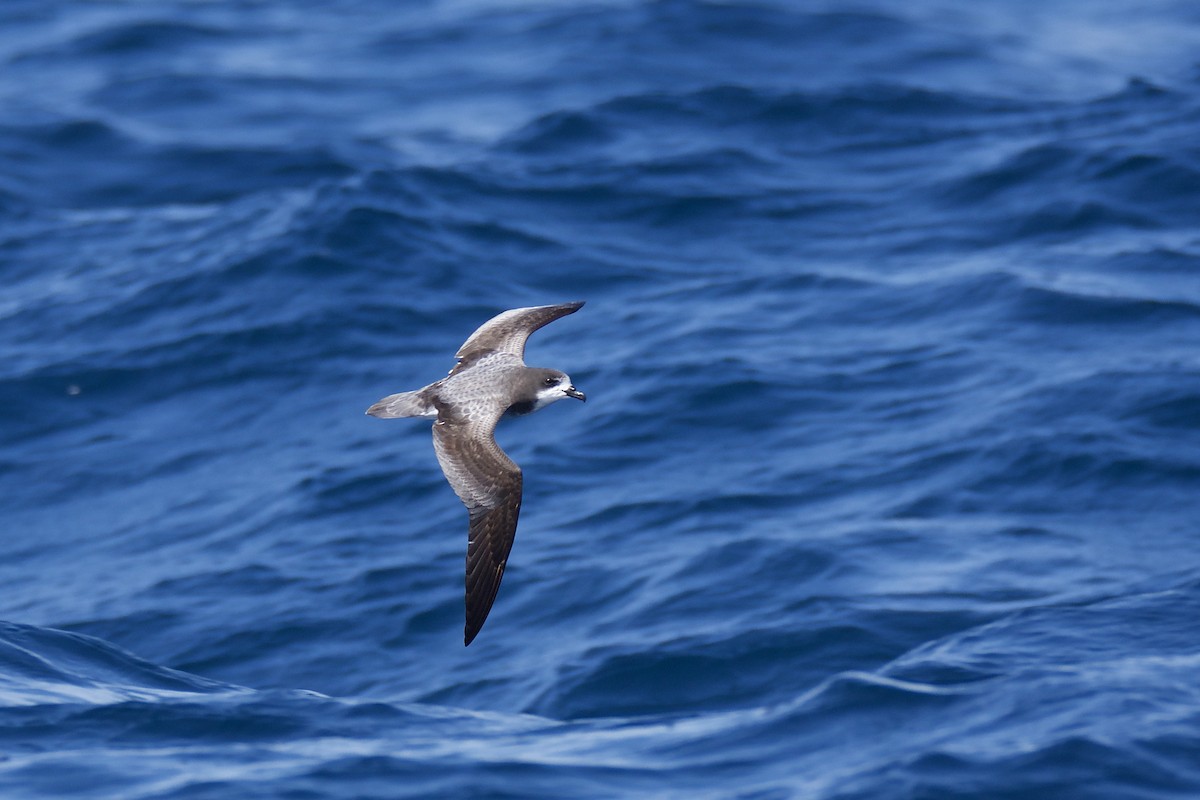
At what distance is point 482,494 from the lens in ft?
27.6

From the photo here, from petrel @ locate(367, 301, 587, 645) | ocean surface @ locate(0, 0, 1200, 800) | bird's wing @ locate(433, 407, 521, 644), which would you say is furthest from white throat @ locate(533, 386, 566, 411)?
ocean surface @ locate(0, 0, 1200, 800)

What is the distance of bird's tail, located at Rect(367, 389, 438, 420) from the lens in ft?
29.1

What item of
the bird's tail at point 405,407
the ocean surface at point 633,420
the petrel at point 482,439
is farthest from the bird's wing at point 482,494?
the ocean surface at point 633,420

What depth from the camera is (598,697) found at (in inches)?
403

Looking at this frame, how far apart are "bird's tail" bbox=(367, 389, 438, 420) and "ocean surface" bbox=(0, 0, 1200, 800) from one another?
1775 mm

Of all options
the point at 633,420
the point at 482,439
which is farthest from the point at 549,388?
the point at 633,420

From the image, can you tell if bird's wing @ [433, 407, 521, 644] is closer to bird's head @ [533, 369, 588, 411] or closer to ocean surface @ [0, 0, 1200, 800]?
bird's head @ [533, 369, 588, 411]

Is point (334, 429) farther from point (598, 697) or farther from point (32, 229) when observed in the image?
point (32, 229)

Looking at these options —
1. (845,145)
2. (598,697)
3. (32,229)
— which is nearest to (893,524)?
(598,697)

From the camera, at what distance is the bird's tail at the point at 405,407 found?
887cm

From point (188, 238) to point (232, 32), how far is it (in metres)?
7.87

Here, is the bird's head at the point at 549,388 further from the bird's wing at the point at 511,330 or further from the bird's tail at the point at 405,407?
the bird's wing at the point at 511,330

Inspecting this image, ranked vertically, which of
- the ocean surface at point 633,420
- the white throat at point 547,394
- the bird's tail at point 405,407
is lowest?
the ocean surface at point 633,420

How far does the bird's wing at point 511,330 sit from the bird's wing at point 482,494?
1193 mm
